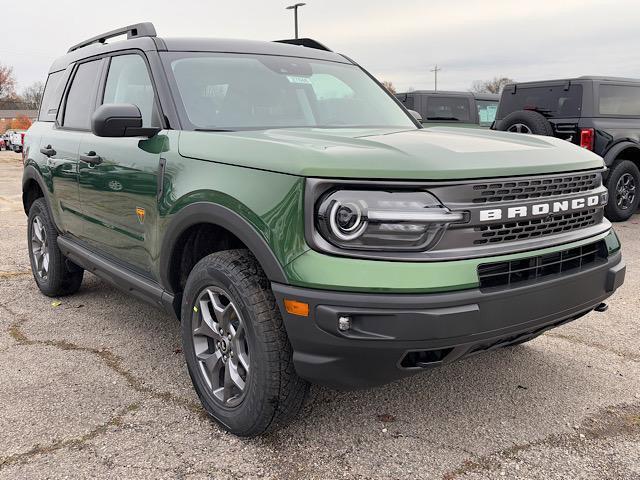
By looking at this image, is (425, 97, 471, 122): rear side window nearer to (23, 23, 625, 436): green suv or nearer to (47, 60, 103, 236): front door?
(47, 60, 103, 236): front door

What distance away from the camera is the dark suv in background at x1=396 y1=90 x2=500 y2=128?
537 inches

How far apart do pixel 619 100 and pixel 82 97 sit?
25.1ft

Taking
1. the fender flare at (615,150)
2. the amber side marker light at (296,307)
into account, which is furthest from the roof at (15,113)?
the amber side marker light at (296,307)

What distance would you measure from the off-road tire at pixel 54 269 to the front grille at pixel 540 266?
3.57 m

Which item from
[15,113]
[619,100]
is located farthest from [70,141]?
[15,113]

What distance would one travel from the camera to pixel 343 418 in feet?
9.64

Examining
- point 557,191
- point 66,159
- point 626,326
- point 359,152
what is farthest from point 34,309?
point 626,326

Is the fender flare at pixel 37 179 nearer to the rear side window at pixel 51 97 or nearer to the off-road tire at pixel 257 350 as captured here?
the rear side window at pixel 51 97

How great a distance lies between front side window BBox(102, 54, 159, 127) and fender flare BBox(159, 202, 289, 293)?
70cm

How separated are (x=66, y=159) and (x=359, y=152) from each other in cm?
266

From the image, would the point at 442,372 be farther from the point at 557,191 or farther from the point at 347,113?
the point at 347,113

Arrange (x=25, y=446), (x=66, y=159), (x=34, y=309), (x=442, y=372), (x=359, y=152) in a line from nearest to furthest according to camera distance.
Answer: (x=359, y=152)
(x=25, y=446)
(x=442, y=372)
(x=66, y=159)
(x=34, y=309)

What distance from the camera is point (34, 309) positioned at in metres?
4.76

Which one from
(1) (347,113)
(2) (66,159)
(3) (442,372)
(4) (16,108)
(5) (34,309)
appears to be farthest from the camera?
(4) (16,108)
